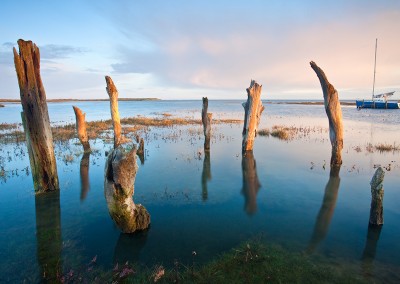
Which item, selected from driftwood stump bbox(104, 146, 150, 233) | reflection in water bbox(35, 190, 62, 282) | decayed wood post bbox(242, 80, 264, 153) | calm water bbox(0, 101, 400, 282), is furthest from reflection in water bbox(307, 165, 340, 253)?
reflection in water bbox(35, 190, 62, 282)

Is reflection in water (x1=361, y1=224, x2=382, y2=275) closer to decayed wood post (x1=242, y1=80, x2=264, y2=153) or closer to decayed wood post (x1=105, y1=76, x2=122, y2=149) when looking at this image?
decayed wood post (x1=242, y1=80, x2=264, y2=153)

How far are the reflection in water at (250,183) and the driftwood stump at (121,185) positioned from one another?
3.63m

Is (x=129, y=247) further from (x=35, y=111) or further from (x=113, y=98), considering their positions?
(x=113, y=98)

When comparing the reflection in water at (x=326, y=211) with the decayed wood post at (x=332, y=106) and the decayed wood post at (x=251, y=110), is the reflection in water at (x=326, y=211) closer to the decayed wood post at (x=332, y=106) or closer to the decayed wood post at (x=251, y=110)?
the decayed wood post at (x=332, y=106)

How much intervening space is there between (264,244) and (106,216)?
4.53 metres

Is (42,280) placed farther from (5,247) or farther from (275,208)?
(275,208)

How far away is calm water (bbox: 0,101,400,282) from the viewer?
18.7ft

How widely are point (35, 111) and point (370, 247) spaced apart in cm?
1029

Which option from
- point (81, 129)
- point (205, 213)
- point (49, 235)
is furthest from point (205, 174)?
point (81, 129)

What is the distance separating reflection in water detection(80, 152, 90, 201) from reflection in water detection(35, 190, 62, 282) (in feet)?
2.77

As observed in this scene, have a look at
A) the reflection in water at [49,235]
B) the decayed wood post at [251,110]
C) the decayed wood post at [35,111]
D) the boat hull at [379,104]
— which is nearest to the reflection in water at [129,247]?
the reflection in water at [49,235]

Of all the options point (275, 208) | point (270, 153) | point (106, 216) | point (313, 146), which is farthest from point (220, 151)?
point (106, 216)

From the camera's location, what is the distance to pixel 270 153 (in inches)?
618

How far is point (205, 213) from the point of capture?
7.86m
